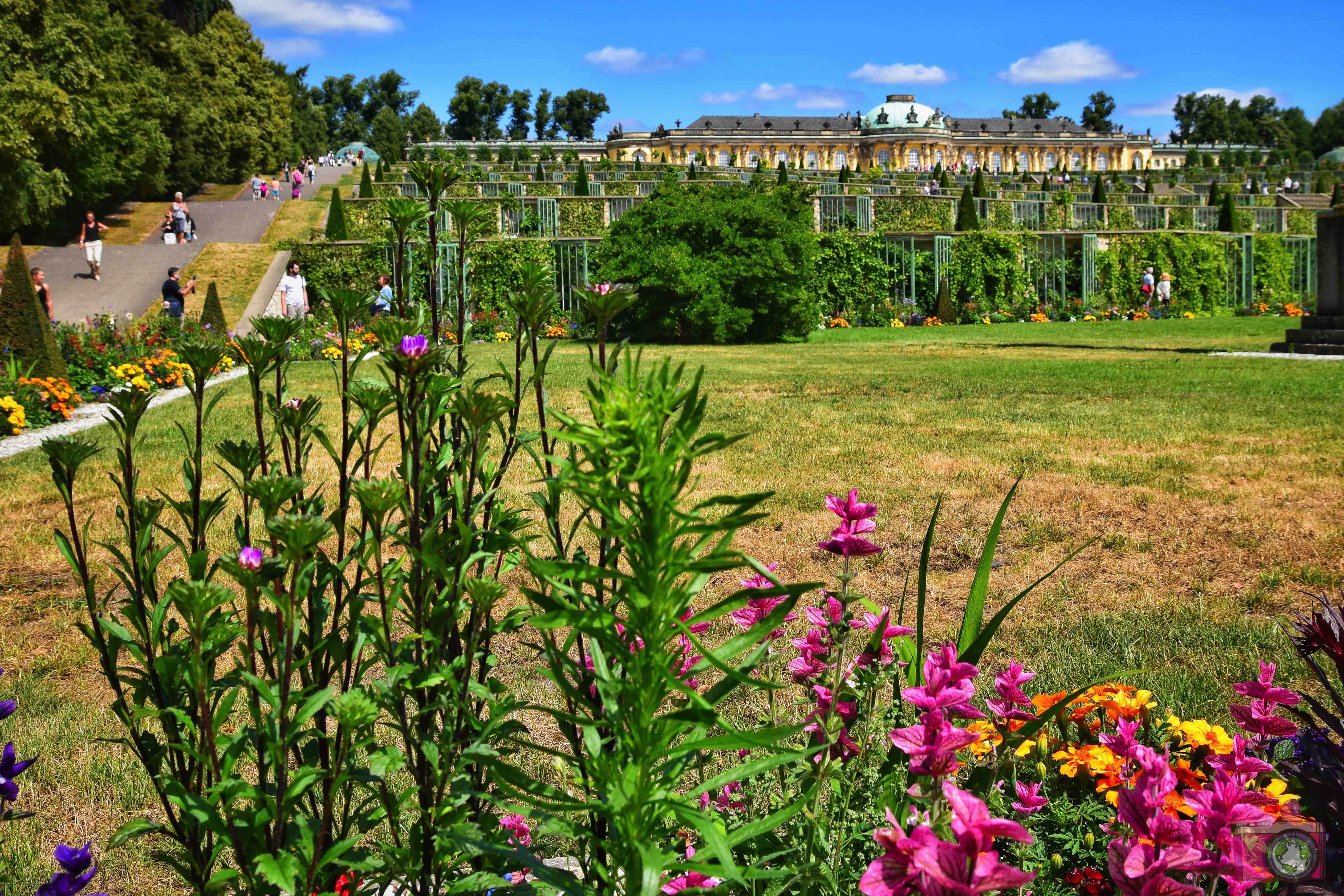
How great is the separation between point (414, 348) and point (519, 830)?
829 mm

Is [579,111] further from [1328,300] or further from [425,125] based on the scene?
[1328,300]

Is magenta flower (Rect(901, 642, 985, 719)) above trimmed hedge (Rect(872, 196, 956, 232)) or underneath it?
underneath

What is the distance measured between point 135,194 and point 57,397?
1345 inches

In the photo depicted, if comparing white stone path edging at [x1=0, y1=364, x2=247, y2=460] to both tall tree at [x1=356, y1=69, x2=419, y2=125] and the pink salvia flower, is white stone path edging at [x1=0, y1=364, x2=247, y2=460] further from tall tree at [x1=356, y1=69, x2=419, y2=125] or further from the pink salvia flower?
tall tree at [x1=356, y1=69, x2=419, y2=125]

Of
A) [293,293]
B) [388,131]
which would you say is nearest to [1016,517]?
[293,293]

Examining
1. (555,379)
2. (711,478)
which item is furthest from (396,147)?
(711,478)

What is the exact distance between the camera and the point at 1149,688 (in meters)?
2.92

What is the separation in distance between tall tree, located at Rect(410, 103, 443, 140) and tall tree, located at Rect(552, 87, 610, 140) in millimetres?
17292

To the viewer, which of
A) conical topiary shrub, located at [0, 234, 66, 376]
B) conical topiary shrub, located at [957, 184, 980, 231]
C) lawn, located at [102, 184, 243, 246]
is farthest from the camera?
lawn, located at [102, 184, 243, 246]

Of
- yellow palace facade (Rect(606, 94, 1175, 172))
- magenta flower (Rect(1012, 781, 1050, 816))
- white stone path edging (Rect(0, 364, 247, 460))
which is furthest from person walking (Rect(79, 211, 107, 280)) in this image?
yellow palace facade (Rect(606, 94, 1175, 172))

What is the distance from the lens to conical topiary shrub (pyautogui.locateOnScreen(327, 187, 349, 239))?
21.0 metres

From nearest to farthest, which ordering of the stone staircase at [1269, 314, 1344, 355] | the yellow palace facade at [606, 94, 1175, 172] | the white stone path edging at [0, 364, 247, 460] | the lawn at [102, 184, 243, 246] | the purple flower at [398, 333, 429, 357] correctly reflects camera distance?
the purple flower at [398, 333, 429, 357] < the white stone path edging at [0, 364, 247, 460] < the stone staircase at [1269, 314, 1344, 355] < the lawn at [102, 184, 243, 246] < the yellow palace facade at [606, 94, 1175, 172]

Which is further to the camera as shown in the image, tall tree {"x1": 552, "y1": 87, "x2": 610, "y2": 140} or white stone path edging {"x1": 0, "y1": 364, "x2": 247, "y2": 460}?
tall tree {"x1": 552, "y1": 87, "x2": 610, "y2": 140}

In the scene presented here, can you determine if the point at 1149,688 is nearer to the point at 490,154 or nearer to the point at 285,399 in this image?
the point at 285,399
